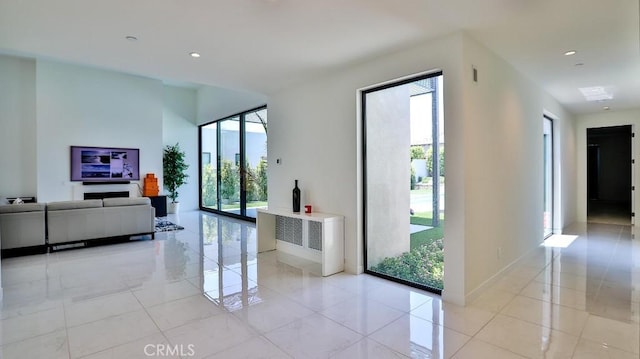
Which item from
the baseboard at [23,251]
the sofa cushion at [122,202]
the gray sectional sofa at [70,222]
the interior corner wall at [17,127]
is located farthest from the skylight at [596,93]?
the interior corner wall at [17,127]

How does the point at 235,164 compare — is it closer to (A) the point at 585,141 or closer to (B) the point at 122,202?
(B) the point at 122,202

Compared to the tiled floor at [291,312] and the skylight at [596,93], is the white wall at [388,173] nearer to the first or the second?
the tiled floor at [291,312]

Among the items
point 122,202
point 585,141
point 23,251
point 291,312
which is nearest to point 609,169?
point 585,141

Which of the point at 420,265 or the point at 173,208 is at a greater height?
the point at 173,208

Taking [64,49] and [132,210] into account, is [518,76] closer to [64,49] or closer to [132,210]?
[64,49]

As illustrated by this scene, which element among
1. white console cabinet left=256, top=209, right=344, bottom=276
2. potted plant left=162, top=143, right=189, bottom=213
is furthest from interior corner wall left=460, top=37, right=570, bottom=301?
potted plant left=162, top=143, right=189, bottom=213

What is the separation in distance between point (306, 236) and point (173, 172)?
662 cm

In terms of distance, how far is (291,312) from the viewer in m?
2.99

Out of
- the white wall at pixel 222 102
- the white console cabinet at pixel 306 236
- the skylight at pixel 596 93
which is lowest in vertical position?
the white console cabinet at pixel 306 236

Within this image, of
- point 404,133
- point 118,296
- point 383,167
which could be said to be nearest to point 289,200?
point 383,167

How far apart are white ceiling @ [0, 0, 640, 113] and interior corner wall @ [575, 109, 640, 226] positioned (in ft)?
13.3

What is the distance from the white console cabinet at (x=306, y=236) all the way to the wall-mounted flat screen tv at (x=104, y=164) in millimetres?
5174

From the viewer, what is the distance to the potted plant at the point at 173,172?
9.80m

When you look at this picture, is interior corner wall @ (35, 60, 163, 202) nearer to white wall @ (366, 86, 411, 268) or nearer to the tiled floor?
the tiled floor
